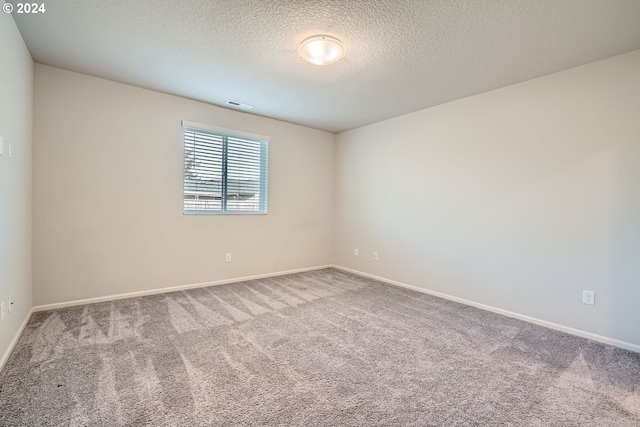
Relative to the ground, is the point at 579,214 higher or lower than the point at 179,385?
higher

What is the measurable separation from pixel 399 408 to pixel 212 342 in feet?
4.93

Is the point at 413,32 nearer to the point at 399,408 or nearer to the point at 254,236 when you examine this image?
the point at 399,408

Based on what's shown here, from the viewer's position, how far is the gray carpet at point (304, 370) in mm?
1526

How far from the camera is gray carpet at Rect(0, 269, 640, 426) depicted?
1.53 meters

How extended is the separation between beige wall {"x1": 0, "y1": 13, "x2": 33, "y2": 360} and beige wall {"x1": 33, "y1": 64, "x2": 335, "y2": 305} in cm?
19

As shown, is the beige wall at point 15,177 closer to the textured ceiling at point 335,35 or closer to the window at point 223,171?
the textured ceiling at point 335,35

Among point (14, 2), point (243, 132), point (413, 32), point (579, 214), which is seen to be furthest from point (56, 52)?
point (579, 214)

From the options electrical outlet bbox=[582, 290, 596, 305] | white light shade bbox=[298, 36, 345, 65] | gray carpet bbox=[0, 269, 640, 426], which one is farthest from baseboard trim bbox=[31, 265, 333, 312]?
electrical outlet bbox=[582, 290, 596, 305]

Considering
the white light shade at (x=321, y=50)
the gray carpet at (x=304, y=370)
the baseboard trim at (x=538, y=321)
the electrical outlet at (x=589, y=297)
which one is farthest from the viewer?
the electrical outlet at (x=589, y=297)

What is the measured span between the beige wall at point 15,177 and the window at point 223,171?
1.44 metres

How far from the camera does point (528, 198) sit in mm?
2938

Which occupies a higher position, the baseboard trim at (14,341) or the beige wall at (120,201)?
the beige wall at (120,201)

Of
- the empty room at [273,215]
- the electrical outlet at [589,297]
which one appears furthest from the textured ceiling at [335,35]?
the electrical outlet at [589,297]

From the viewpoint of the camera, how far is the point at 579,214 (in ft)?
8.61
